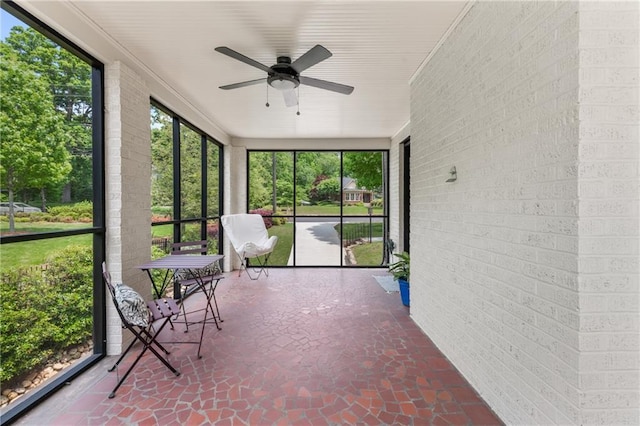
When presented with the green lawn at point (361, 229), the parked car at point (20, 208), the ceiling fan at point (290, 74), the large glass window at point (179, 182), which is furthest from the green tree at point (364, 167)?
the parked car at point (20, 208)

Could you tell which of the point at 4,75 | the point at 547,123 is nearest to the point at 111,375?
the point at 4,75

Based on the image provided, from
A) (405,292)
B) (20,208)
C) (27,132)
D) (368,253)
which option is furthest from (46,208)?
(368,253)

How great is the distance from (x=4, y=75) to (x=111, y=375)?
2125 millimetres

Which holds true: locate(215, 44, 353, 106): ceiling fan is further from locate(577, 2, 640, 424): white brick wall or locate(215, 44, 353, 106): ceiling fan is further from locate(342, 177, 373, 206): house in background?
locate(342, 177, 373, 206): house in background

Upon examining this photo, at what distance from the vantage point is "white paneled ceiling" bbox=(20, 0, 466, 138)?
6.57 ft

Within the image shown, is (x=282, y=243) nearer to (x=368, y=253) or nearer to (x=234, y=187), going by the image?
(x=234, y=187)

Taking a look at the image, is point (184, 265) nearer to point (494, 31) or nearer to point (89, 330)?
point (89, 330)

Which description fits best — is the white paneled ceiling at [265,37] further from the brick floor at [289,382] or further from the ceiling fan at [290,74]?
the brick floor at [289,382]

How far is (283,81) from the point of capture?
2.57 metres

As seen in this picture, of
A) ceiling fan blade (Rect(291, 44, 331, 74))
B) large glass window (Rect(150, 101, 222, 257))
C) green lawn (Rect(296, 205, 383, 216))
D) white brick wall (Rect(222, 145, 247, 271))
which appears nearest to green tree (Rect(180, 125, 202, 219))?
large glass window (Rect(150, 101, 222, 257))

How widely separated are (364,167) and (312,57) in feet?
13.3

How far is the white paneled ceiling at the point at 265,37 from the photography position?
2002 millimetres

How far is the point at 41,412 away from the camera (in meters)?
1.78

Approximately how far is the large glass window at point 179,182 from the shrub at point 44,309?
39.0 inches
